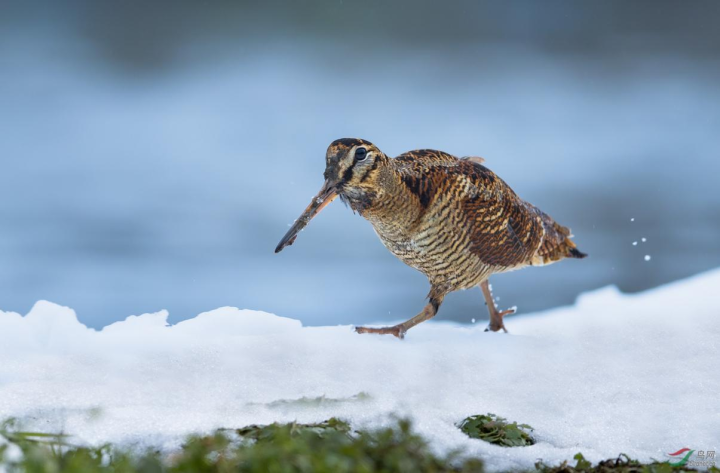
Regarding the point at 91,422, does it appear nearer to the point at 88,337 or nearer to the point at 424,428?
the point at 424,428

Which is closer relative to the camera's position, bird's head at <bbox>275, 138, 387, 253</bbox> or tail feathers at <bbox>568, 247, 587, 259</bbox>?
bird's head at <bbox>275, 138, 387, 253</bbox>

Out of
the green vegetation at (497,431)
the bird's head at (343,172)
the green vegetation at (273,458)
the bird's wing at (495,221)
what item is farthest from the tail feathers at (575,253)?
the green vegetation at (273,458)

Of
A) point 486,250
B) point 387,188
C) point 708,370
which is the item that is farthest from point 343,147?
point 708,370

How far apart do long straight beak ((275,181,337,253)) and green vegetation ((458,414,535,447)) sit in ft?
2.59

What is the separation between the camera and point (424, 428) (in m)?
1.56

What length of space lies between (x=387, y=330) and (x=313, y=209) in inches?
22.2

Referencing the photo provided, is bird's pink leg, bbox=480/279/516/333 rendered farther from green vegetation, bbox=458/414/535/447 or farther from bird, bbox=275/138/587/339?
green vegetation, bbox=458/414/535/447

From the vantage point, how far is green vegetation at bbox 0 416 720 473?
0.91 metres

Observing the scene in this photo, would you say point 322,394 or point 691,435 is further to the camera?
point 691,435

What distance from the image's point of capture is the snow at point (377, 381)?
1.51 metres

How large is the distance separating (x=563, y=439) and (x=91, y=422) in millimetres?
1056

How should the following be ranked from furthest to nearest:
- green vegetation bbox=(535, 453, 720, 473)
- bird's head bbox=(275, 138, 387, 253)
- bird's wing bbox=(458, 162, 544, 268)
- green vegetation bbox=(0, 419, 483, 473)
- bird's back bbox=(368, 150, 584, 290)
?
bird's wing bbox=(458, 162, 544, 268), bird's back bbox=(368, 150, 584, 290), bird's head bbox=(275, 138, 387, 253), green vegetation bbox=(535, 453, 720, 473), green vegetation bbox=(0, 419, 483, 473)

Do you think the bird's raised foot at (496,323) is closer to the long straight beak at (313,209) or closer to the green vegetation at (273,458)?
the long straight beak at (313,209)

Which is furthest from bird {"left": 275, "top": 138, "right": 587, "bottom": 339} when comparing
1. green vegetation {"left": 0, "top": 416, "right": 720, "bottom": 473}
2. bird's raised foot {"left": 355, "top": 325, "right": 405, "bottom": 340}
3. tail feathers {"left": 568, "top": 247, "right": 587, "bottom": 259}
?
green vegetation {"left": 0, "top": 416, "right": 720, "bottom": 473}
